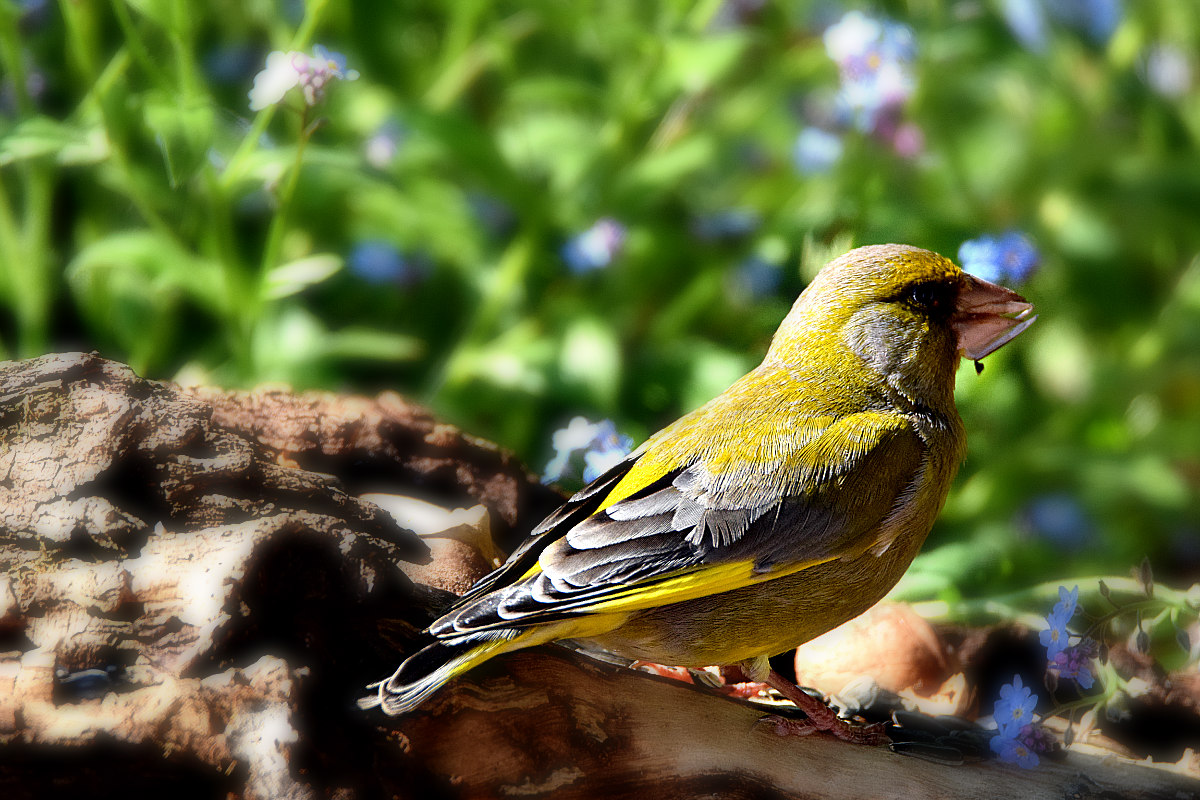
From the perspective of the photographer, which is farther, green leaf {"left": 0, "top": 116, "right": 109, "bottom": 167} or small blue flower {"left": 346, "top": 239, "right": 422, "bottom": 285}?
small blue flower {"left": 346, "top": 239, "right": 422, "bottom": 285}

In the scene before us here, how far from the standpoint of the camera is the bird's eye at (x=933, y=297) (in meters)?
1.99

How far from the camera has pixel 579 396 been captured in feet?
9.63

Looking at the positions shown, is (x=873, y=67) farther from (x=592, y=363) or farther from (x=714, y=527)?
(x=714, y=527)

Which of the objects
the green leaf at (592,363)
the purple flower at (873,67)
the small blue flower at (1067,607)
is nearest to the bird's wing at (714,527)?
the small blue flower at (1067,607)

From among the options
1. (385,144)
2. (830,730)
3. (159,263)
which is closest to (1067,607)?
(830,730)

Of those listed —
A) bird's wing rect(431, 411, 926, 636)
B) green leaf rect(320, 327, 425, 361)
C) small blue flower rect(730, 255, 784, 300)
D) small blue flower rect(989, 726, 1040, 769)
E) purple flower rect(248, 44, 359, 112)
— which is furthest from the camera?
small blue flower rect(730, 255, 784, 300)

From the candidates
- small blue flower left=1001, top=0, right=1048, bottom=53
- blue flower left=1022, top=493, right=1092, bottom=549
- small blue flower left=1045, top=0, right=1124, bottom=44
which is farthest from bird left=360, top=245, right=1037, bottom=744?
small blue flower left=1045, top=0, right=1124, bottom=44

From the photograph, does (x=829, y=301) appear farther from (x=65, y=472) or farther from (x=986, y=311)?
(x=65, y=472)

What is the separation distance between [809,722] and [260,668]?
86 cm

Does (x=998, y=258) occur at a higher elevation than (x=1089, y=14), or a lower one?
lower

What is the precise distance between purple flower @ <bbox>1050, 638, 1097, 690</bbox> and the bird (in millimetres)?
363

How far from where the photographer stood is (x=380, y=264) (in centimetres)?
329

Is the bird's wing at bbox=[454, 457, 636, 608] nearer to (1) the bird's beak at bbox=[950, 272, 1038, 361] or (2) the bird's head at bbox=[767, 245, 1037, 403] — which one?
(2) the bird's head at bbox=[767, 245, 1037, 403]

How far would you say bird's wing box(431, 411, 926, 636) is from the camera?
162 centimetres
